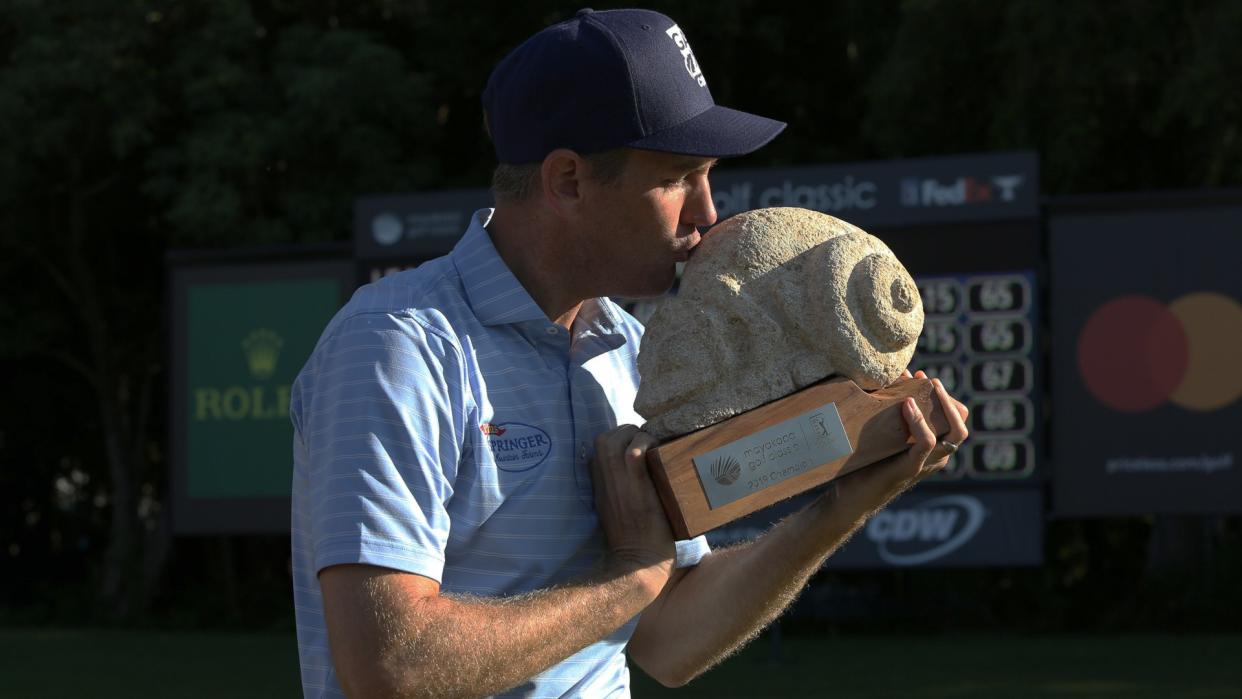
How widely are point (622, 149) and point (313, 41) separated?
13.6m

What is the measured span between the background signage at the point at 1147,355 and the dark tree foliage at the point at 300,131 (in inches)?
107

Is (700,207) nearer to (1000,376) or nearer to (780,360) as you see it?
(780,360)

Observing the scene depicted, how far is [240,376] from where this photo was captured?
418 inches

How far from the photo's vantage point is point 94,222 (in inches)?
667

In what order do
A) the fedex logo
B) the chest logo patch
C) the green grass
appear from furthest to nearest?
the fedex logo → the green grass → the chest logo patch

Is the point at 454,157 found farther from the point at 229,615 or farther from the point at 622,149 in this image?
the point at 622,149

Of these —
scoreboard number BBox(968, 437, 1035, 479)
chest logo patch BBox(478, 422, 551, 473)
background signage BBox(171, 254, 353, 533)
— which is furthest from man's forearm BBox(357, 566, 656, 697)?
background signage BBox(171, 254, 353, 533)

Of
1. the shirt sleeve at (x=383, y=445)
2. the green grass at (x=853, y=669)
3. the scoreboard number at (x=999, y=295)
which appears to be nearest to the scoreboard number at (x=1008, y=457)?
the scoreboard number at (x=999, y=295)

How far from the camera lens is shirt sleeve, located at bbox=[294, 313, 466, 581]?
1.79 meters

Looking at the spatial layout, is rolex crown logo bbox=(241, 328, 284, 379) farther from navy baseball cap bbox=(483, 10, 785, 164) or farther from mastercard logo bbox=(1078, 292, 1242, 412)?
navy baseball cap bbox=(483, 10, 785, 164)

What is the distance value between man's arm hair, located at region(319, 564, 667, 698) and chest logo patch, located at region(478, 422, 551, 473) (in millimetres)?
163

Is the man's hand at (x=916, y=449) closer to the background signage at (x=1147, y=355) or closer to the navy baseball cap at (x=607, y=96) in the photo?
the navy baseball cap at (x=607, y=96)

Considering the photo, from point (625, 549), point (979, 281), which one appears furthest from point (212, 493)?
point (625, 549)

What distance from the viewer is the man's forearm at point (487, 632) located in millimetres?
1758
